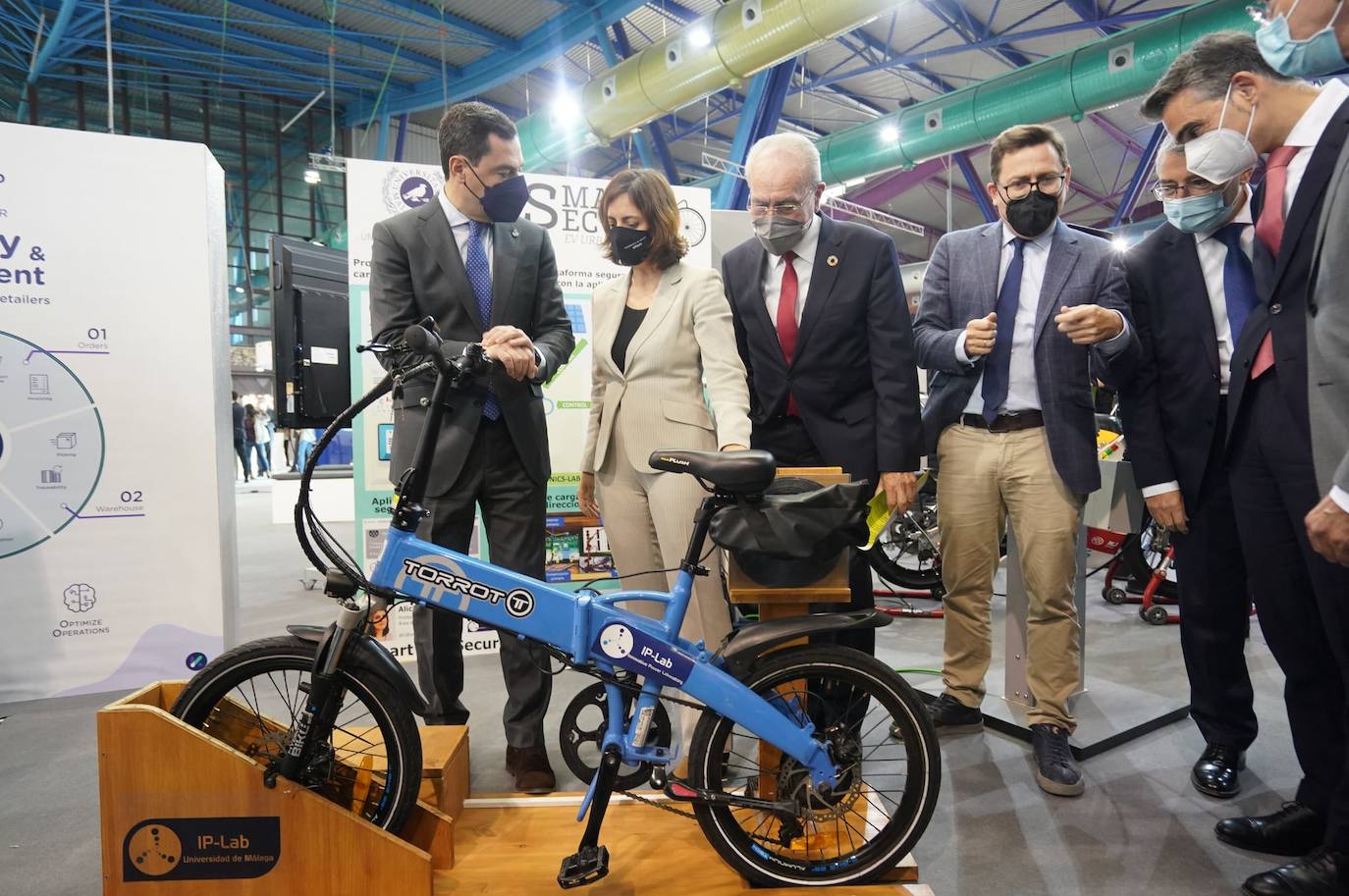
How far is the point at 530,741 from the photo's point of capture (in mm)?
2211

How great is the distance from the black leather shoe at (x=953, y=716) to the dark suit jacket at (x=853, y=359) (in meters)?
1.12

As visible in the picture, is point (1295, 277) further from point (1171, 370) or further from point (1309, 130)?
point (1171, 370)

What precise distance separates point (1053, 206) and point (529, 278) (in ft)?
5.22

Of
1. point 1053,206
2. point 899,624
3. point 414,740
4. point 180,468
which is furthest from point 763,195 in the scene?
point 899,624

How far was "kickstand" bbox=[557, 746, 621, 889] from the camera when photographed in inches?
60.6

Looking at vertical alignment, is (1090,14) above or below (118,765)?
above

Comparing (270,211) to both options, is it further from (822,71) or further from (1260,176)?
(1260,176)

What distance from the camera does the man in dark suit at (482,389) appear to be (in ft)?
6.72

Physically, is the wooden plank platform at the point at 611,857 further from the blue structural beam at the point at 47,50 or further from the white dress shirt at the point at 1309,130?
the blue structural beam at the point at 47,50

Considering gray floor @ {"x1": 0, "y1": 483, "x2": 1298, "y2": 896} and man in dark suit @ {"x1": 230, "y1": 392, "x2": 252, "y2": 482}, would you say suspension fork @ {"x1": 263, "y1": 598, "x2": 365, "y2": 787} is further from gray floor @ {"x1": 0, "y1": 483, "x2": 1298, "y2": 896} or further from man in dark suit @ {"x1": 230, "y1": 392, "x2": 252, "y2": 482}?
man in dark suit @ {"x1": 230, "y1": 392, "x2": 252, "y2": 482}

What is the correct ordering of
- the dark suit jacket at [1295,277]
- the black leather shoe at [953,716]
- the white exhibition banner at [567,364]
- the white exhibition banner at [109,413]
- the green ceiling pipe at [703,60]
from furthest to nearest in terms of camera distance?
the green ceiling pipe at [703,60] < the white exhibition banner at [567,364] < the white exhibition banner at [109,413] < the black leather shoe at [953,716] < the dark suit jacket at [1295,277]

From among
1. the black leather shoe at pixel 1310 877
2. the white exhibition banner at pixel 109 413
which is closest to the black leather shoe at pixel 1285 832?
the black leather shoe at pixel 1310 877

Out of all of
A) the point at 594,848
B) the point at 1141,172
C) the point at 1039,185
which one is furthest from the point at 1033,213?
the point at 1141,172

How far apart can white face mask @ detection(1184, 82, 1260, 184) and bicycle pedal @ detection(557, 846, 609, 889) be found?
2150 mm
